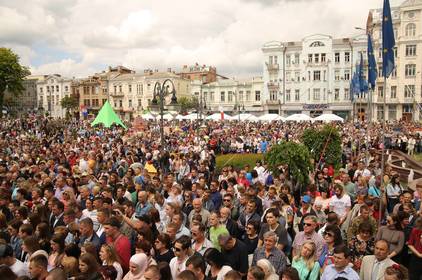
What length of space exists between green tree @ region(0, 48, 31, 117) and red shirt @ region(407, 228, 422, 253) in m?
61.6

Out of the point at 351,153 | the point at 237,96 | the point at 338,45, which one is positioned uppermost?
the point at 338,45

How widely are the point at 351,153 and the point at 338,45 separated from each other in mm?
43073

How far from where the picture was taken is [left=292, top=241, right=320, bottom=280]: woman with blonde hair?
4.59 metres

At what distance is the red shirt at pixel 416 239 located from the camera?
5.31 meters

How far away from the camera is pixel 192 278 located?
12.9 feet

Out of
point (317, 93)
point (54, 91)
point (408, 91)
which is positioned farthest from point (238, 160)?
point (54, 91)

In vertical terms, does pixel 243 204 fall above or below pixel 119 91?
below

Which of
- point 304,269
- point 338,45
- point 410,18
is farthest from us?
point 338,45

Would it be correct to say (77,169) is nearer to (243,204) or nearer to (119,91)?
(243,204)

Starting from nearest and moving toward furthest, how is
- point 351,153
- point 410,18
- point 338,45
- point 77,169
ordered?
1. point 77,169
2. point 351,153
3. point 410,18
4. point 338,45

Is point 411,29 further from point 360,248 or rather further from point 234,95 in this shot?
point 360,248

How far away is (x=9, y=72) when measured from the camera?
5841cm

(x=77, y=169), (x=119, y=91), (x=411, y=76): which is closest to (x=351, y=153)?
(x=77, y=169)

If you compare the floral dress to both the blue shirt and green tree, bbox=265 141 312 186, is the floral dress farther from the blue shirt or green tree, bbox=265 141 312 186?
green tree, bbox=265 141 312 186
